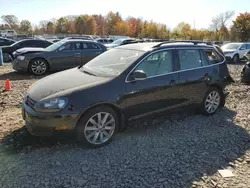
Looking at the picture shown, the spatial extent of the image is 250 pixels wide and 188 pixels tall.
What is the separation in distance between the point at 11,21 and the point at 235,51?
91.5 meters

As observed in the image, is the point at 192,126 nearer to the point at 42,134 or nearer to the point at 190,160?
the point at 190,160

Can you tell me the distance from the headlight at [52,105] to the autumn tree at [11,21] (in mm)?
97402

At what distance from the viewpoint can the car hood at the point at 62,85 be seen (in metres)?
3.67

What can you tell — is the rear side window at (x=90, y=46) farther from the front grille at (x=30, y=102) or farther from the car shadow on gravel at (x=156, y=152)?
the front grille at (x=30, y=102)

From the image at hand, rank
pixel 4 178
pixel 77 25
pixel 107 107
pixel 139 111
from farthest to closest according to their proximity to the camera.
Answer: pixel 77 25
pixel 139 111
pixel 107 107
pixel 4 178

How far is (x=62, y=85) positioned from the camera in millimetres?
3898

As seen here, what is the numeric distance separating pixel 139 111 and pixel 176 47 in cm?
151

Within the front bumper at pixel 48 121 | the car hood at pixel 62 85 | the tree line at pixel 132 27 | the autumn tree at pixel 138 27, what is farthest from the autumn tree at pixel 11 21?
the front bumper at pixel 48 121

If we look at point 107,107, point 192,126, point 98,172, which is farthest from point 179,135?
point 98,172

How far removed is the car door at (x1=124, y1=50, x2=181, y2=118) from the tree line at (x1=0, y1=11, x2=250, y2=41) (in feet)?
148

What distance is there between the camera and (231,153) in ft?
12.6

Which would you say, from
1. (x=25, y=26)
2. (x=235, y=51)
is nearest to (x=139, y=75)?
(x=235, y=51)

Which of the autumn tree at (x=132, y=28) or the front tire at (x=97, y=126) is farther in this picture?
the autumn tree at (x=132, y=28)

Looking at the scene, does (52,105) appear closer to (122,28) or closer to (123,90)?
(123,90)
